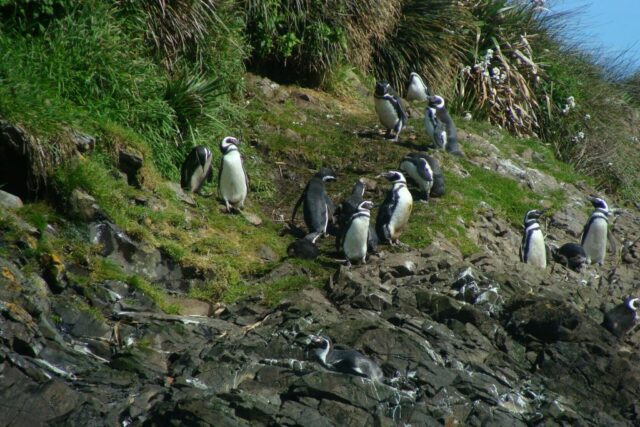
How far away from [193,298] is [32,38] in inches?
159

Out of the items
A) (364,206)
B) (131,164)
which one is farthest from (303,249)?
(131,164)

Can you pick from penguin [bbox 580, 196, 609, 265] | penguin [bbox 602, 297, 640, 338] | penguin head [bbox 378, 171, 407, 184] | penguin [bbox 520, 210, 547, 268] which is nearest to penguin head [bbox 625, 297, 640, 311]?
penguin [bbox 602, 297, 640, 338]

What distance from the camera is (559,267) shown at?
14469mm

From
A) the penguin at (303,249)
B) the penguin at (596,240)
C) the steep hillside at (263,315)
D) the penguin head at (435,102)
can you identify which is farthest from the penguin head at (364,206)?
the penguin head at (435,102)

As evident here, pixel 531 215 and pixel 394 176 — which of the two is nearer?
pixel 394 176

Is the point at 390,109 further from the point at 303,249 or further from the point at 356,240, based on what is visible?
the point at 303,249

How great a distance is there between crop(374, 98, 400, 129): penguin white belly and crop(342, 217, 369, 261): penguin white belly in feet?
15.9

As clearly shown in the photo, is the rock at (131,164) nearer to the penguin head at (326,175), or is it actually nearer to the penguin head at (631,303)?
the penguin head at (326,175)

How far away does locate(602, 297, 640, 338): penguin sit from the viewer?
37.5 ft

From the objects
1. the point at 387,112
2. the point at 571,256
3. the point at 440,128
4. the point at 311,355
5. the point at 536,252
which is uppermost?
A: the point at 311,355

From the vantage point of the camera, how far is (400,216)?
42.0 feet

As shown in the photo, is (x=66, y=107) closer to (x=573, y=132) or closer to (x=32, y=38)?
(x=32, y=38)

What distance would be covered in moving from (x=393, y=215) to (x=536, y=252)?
93.2 inches

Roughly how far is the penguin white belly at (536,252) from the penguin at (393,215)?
6.35 feet
